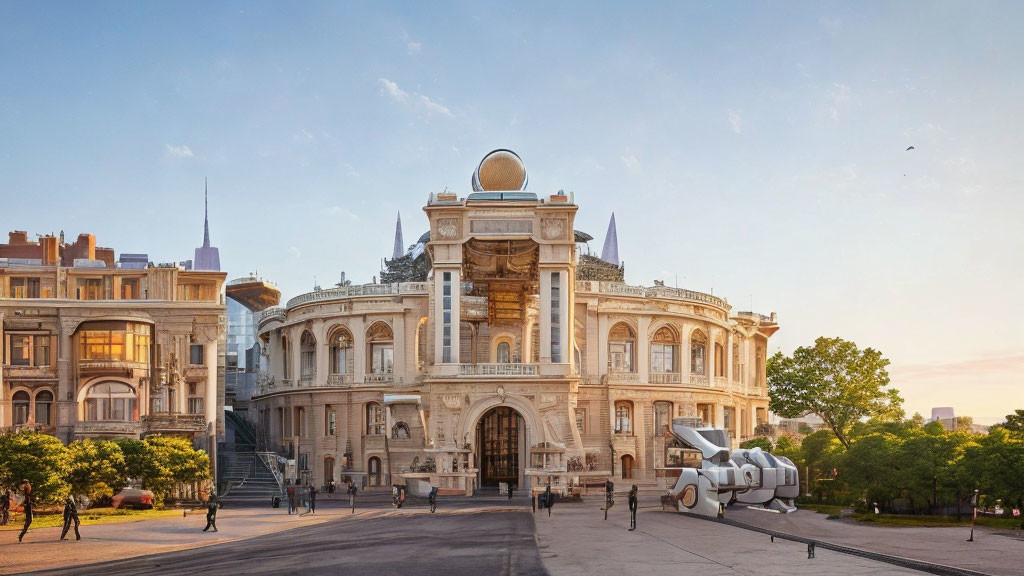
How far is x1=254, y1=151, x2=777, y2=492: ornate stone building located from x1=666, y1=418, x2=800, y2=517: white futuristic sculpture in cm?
1242

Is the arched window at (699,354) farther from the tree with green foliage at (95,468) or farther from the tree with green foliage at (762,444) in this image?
the tree with green foliage at (95,468)

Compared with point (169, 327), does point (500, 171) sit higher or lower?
higher

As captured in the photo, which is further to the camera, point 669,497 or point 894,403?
point 894,403

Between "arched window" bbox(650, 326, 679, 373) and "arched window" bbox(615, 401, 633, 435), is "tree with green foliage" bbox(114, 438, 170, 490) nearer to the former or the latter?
"arched window" bbox(615, 401, 633, 435)

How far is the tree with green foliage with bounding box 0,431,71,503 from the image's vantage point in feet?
165

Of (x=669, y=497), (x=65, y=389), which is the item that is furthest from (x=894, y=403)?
(x=65, y=389)

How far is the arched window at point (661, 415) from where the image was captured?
91.5 m

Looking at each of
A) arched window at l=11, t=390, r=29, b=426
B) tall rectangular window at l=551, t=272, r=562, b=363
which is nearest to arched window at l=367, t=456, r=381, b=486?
tall rectangular window at l=551, t=272, r=562, b=363

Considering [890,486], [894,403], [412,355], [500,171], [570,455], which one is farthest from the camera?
[894,403]

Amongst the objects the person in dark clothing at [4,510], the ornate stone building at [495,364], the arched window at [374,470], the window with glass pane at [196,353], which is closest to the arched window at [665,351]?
the ornate stone building at [495,364]

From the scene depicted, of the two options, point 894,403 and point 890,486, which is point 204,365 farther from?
point 894,403

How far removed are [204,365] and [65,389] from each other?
8556mm

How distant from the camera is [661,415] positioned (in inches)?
3634

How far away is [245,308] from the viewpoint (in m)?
143
